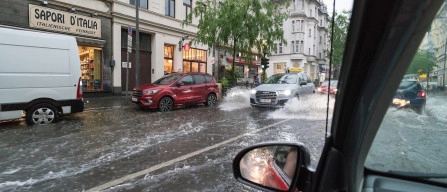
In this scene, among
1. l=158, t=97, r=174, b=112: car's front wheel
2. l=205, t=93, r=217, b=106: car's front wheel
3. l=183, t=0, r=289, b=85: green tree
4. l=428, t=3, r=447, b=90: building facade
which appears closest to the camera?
l=428, t=3, r=447, b=90: building facade

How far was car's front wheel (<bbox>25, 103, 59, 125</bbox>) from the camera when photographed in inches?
326

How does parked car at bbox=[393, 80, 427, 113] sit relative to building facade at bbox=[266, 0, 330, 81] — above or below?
below

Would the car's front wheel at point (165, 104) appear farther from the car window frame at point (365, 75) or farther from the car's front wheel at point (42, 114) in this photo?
the car window frame at point (365, 75)

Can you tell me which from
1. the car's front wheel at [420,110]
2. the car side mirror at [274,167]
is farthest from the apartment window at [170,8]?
the car's front wheel at [420,110]

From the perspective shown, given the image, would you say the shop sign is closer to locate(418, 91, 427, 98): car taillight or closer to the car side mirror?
the car side mirror

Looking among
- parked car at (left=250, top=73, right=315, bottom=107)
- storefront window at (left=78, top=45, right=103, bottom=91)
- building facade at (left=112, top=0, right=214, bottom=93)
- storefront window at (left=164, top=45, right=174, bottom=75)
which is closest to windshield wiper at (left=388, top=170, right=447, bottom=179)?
parked car at (left=250, top=73, right=315, bottom=107)

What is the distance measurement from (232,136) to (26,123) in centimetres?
582

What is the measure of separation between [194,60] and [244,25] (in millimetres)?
8029

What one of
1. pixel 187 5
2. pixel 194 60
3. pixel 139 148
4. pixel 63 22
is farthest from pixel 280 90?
pixel 187 5

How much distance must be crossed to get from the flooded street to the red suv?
1.03 m

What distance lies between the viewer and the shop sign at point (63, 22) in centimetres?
1405

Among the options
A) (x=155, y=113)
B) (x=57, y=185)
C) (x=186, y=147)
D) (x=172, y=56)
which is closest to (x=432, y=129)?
(x=57, y=185)

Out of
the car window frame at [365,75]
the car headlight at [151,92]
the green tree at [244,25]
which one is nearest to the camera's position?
the car window frame at [365,75]

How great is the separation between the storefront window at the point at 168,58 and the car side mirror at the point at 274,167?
67.3 ft
